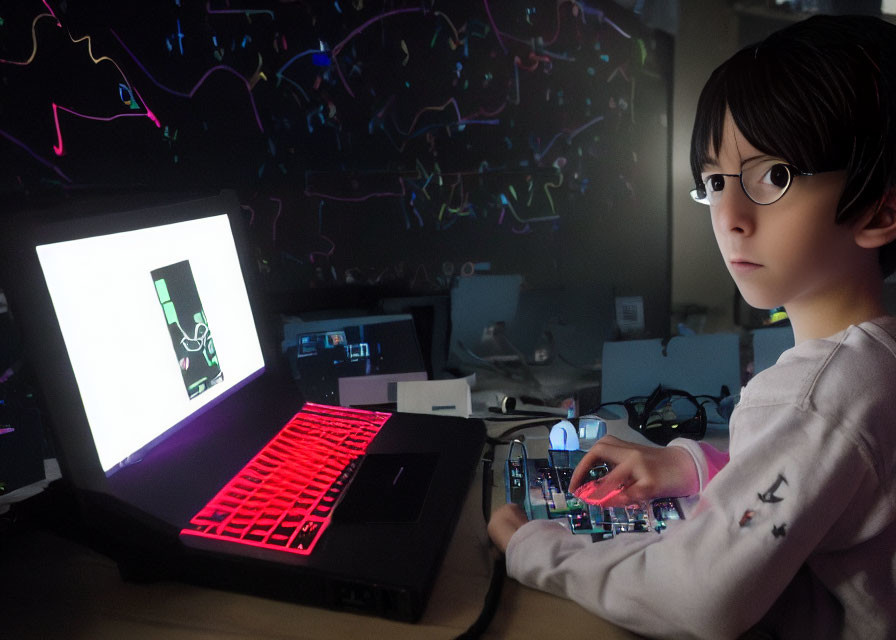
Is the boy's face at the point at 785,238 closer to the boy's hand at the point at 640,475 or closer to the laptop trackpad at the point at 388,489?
the boy's hand at the point at 640,475

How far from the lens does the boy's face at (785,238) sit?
0.53m

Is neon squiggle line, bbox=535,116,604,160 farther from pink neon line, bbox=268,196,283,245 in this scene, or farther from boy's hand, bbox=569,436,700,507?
boy's hand, bbox=569,436,700,507

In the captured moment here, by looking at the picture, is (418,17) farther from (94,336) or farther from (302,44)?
(94,336)

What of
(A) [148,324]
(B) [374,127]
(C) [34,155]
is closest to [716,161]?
(A) [148,324]

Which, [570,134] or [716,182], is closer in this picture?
[716,182]

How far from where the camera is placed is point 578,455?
0.81m

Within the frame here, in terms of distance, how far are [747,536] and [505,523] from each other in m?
0.25

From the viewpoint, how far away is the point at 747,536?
47 cm

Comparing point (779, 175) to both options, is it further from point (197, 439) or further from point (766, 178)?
point (197, 439)

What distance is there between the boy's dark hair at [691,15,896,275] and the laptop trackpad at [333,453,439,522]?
0.50m

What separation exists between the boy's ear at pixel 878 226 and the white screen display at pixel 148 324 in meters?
0.72

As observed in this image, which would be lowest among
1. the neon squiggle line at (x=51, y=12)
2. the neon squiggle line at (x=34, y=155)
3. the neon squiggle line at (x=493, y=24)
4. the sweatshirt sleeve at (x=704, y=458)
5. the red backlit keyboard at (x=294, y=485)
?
the sweatshirt sleeve at (x=704, y=458)

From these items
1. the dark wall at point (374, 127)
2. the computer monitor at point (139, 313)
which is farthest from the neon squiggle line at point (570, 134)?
the computer monitor at point (139, 313)

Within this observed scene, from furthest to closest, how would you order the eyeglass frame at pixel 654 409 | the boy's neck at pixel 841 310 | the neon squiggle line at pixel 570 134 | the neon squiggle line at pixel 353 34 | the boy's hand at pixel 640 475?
the neon squiggle line at pixel 570 134 < the neon squiggle line at pixel 353 34 < the eyeglass frame at pixel 654 409 < the boy's hand at pixel 640 475 < the boy's neck at pixel 841 310
